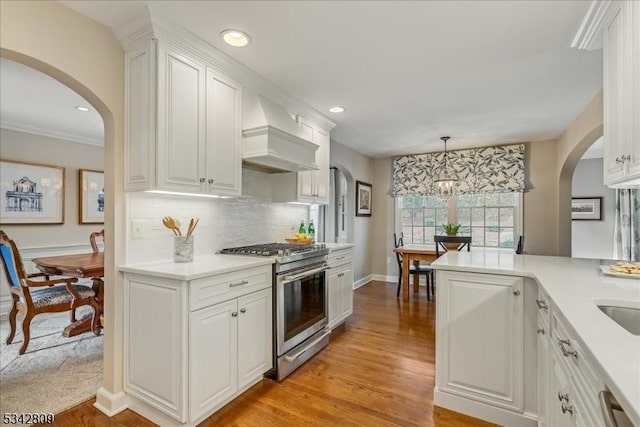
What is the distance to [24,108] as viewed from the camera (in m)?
3.43

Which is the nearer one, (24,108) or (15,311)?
(15,311)

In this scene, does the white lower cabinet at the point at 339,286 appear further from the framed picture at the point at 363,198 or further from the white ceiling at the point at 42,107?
the white ceiling at the point at 42,107

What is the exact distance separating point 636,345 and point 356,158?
4912 mm

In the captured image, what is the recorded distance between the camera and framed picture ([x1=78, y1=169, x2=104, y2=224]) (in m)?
4.72

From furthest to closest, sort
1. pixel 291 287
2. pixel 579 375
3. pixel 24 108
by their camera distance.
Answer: pixel 24 108, pixel 291 287, pixel 579 375

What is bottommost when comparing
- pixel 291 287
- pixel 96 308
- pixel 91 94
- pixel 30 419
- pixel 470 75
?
pixel 30 419

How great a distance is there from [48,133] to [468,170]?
21.1ft

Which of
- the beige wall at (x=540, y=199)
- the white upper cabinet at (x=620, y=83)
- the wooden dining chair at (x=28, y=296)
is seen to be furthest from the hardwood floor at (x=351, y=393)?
the beige wall at (x=540, y=199)

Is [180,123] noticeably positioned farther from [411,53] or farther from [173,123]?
[411,53]

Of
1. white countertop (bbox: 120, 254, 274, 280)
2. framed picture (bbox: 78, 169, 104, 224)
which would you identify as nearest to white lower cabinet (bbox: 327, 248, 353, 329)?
white countertop (bbox: 120, 254, 274, 280)

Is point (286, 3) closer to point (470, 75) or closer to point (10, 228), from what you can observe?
point (470, 75)

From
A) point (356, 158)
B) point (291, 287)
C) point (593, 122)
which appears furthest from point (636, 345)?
point (356, 158)

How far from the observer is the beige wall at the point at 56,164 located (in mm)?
4047

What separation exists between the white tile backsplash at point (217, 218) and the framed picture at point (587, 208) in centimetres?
548
